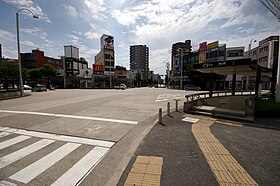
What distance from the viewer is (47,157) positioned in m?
4.26

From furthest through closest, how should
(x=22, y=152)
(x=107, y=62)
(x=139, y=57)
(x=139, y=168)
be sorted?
(x=139, y=57) → (x=107, y=62) → (x=22, y=152) → (x=139, y=168)

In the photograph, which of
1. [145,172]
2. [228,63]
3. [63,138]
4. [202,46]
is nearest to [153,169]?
[145,172]

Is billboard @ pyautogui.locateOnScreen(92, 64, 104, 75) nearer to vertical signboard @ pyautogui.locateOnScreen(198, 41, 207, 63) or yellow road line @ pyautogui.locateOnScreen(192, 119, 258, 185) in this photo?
vertical signboard @ pyautogui.locateOnScreen(198, 41, 207, 63)

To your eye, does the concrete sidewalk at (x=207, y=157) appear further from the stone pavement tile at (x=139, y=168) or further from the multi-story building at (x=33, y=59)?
the multi-story building at (x=33, y=59)

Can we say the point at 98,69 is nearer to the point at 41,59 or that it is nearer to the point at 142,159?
the point at 41,59

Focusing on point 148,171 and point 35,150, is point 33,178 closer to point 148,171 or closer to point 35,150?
point 35,150

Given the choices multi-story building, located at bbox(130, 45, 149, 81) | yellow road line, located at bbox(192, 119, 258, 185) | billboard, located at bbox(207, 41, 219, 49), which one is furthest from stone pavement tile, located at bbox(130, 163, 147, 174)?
multi-story building, located at bbox(130, 45, 149, 81)

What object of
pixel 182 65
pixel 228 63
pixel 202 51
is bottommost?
pixel 228 63

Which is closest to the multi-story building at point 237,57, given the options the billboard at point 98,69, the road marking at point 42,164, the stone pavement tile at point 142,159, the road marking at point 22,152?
the billboard at point 98,69

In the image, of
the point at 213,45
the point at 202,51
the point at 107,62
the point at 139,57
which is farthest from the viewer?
the point at 139,57

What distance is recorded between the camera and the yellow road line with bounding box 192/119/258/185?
3207 mm

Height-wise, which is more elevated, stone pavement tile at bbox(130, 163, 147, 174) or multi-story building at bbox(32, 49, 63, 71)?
multi-story building at bbox(32, 49, 63, 71)

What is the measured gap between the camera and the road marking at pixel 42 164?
3354mm

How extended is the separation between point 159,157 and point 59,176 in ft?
8.52
